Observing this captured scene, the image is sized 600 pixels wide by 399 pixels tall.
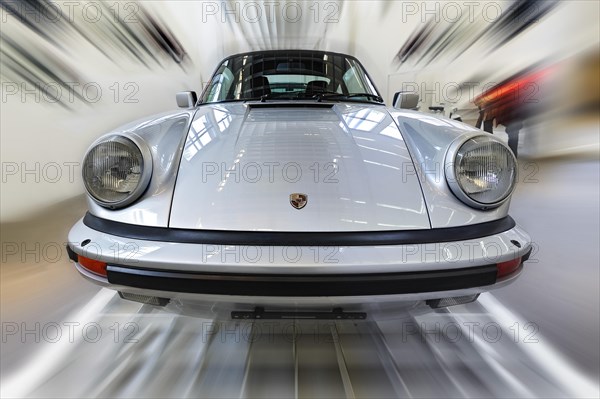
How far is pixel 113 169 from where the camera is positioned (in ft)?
3.65

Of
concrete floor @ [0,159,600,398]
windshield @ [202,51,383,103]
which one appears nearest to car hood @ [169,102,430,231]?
concrete floor @ [0,159,600,398]

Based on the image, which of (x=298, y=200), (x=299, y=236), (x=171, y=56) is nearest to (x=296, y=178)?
(x=298, y=200)

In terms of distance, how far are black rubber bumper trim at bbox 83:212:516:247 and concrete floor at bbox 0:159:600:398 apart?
273mm

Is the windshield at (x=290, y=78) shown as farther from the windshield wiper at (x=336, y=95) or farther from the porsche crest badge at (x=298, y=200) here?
the porsche crest badge at (x=298, y=200)

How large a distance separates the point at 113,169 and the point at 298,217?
0.64 m

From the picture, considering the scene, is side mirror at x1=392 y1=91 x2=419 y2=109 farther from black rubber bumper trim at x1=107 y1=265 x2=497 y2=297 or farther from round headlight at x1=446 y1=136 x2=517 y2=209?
black rubber bumper trim at x1=107 y1=265 x2=497 y2=297

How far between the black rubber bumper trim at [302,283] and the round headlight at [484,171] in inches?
10.6

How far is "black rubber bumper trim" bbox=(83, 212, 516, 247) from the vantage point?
0.97m

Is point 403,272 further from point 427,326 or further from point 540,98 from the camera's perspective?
point 540,98

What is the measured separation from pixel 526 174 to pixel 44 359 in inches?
157

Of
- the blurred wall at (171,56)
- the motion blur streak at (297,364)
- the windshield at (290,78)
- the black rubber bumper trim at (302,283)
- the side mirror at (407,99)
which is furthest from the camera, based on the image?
the blurred wall at (171,56)

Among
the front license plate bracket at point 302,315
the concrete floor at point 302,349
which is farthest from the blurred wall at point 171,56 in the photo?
the front license plate bracket at point 302,315

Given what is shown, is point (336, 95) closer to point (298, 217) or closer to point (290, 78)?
point (290, 78)

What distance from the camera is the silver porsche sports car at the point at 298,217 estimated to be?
3.10 feet
